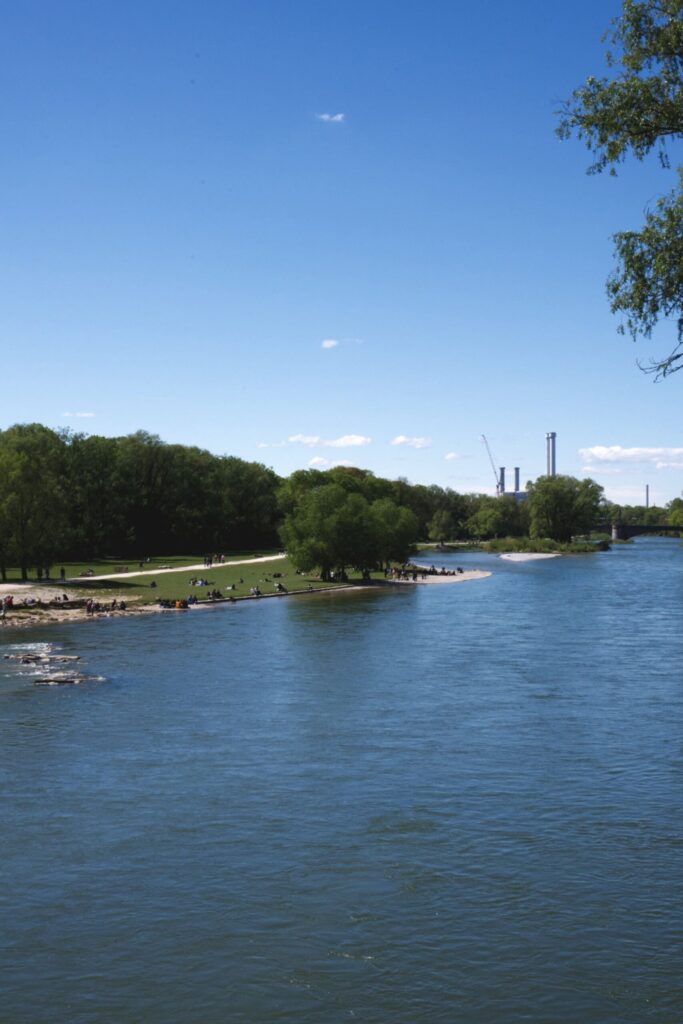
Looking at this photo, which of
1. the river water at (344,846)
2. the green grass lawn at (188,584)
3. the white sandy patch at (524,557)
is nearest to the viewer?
the river water at (344,846)

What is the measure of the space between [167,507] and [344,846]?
138 m

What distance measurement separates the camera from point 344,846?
25562 mm

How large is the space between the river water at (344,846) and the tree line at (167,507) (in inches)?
1851

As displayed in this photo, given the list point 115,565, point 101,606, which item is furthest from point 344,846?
point 115,565

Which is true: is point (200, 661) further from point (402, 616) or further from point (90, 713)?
point (402, 616)

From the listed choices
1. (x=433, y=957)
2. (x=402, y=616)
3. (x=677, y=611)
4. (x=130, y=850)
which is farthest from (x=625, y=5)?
(x=677, y=611)

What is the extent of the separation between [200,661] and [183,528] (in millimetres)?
105779

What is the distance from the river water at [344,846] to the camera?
61.3ft

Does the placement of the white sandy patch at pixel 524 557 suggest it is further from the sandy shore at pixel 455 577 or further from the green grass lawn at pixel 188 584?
the green grass lawn at pixel 188 584

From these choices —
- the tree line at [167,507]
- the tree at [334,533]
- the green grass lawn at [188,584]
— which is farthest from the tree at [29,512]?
the tree at [334,533]

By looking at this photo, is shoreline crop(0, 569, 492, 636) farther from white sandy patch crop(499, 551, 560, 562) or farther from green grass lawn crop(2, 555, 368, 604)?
white sandy patch crop(499, 551, 560, 562)

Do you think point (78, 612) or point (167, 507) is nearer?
point (78, 612)

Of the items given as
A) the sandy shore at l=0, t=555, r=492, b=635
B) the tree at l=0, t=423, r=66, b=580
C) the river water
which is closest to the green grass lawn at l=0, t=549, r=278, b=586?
the tree at l=0, t=423, r=66, b=580

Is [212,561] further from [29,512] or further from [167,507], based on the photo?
[29,512]
